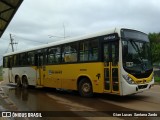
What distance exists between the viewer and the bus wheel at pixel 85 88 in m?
14.0

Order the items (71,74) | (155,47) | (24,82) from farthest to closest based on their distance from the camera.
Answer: (155,47) → (24,82) → (71,74)

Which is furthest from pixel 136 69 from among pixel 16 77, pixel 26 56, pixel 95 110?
pixel 16 77

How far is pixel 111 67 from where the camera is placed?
41.1 feet

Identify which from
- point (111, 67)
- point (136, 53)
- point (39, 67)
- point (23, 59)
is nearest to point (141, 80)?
point (136, 53)

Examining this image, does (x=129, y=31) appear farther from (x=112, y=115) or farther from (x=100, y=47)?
(x=112, y=115)

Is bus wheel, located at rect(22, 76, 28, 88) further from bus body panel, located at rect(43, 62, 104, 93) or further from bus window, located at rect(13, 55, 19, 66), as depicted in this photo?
bus body panel, located at rect(43, 62, 104, 93)

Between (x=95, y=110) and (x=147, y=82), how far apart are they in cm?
356

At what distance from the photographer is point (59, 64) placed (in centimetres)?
1620

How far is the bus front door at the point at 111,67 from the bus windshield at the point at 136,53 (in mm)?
373

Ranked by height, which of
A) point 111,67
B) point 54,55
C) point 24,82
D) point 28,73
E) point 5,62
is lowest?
point 24,82

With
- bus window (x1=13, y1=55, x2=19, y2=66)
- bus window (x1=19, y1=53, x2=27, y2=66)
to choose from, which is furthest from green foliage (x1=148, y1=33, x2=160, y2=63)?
bus window (x1=19, y1=53, x2=27, y2=66)

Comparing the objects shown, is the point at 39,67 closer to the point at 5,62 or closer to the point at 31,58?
the point at 31,58

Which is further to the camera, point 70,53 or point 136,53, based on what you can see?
point 70,53

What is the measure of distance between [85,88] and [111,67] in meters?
2.29
